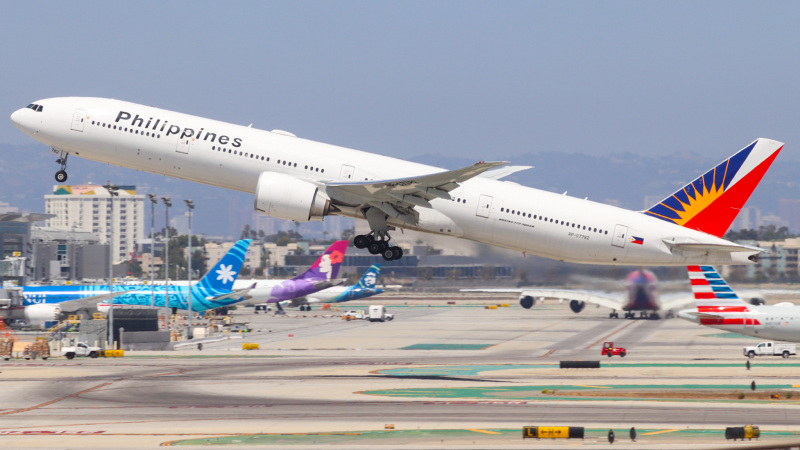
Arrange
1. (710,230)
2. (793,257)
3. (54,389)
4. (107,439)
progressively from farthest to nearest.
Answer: (793,257) → (54,389) → (710,230) → (107,439)

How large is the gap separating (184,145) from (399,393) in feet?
53.7

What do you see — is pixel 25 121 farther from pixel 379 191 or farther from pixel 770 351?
pixel 770 351

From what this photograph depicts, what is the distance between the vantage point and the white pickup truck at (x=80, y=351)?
6900 centimetres

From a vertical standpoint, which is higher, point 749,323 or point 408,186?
point 408,186

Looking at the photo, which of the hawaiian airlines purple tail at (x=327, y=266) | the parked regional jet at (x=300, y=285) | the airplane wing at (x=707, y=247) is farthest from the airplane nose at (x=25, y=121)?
the hawaiian airlines purple tail at (x=327, y=266)

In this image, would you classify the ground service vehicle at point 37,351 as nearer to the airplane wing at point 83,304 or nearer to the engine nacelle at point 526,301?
the airplane wing at point 83,304

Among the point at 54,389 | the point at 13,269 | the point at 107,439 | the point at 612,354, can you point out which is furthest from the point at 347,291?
the point at 107,439

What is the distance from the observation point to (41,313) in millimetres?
89938

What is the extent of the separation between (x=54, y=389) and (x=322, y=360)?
811 inches

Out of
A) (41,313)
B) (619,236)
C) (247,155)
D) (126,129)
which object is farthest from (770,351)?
(41,313)

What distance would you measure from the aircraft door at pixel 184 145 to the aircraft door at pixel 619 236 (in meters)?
20.9

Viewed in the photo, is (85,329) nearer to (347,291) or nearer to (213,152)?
(213,152)

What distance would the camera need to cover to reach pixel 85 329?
2948 inches

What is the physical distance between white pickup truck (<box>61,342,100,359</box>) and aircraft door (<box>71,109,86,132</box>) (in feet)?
92.5
